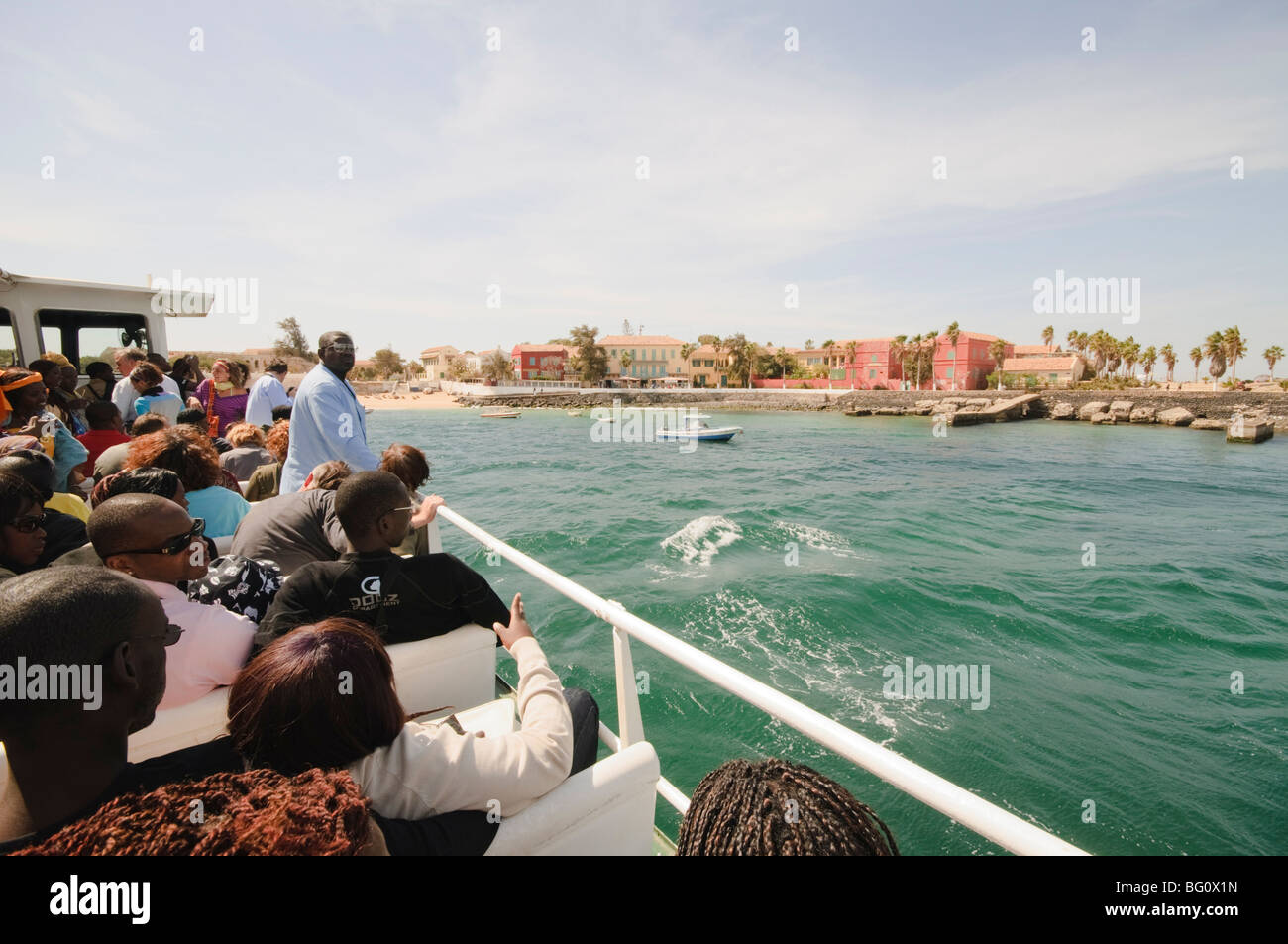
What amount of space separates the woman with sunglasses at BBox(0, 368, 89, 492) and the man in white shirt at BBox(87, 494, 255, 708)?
383cm

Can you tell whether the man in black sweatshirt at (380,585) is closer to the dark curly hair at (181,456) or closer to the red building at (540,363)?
the dark curly hair at (181,456)

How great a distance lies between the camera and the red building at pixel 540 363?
93500 millimetres

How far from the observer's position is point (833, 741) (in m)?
1.50

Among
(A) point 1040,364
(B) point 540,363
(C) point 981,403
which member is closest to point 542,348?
(B) point 540,363

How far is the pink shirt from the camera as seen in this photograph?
2016mm

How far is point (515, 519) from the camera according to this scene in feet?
53.2

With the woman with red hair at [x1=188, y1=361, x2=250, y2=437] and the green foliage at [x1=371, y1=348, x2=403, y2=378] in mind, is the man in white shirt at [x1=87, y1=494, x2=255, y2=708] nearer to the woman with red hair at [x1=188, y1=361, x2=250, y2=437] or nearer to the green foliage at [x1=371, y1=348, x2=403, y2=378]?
the woman with red hair at [x1=188, y1=361, x2=250, y2=437]

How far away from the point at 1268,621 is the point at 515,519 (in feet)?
50.8

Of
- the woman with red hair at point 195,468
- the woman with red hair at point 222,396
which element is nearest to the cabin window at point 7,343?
→ the woman with red hair at point 222,396

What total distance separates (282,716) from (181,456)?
2.79 m

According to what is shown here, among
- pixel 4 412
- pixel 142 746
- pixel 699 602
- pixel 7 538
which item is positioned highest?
pixel 4 412

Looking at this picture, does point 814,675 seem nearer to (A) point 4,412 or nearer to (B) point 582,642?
(B) point 582,642
